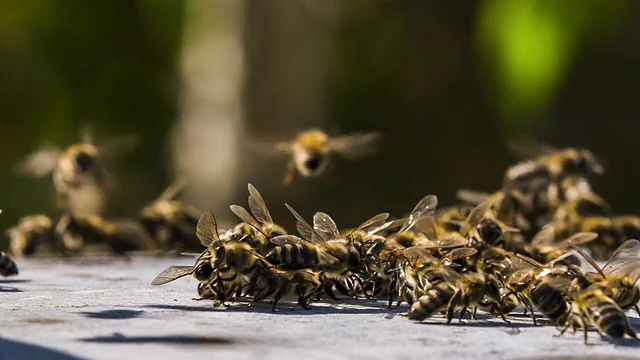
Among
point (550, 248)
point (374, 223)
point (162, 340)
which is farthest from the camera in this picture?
point (550, 248)

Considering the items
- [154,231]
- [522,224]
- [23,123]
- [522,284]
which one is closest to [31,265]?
[154,231]

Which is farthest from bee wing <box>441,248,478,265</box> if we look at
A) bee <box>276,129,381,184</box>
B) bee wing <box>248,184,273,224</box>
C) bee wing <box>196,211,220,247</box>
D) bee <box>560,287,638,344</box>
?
bee <box>276,129,381,184</box>

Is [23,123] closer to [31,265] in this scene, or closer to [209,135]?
[209,135]

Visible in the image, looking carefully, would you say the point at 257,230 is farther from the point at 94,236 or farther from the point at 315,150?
the point at 94,236

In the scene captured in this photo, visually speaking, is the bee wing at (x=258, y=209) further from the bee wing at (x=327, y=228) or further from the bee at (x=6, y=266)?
the bee at (x=6, y=266)

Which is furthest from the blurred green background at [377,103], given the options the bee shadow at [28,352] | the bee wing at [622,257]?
the bee shadow at [28,352]

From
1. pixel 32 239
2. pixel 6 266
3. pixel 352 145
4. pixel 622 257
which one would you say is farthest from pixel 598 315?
pixel 32 239

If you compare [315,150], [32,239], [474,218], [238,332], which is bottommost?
[238,332]
